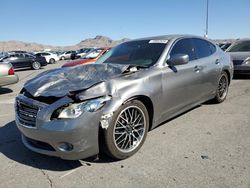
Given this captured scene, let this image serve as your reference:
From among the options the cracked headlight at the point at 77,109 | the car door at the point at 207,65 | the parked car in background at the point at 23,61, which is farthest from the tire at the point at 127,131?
the parked car in background at the point at 23,61

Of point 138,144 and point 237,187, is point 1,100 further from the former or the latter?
point 237,187

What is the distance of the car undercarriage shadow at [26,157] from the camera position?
11.3 feet

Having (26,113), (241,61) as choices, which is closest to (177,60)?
(26,113)

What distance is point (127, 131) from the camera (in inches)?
142

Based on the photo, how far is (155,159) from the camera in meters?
3.51

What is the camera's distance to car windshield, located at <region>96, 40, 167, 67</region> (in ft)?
14.5

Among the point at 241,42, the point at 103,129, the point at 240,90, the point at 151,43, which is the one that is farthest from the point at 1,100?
the point at 241,42

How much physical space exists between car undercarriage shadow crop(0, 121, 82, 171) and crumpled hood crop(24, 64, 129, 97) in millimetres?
903

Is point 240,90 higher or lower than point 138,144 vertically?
lower

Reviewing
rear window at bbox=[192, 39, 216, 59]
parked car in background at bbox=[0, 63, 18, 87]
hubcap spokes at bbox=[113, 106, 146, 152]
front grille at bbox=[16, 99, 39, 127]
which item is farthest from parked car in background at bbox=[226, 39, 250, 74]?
front grille at bbox=[16, 99, 39, 127]

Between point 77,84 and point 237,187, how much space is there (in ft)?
7.28

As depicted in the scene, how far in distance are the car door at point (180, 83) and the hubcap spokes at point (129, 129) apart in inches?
21.8

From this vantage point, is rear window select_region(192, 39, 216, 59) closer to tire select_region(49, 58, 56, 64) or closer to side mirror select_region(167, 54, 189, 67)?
side mirror select_region(167, 54, 189, 67)

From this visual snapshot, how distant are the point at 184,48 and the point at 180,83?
2.69 ft
